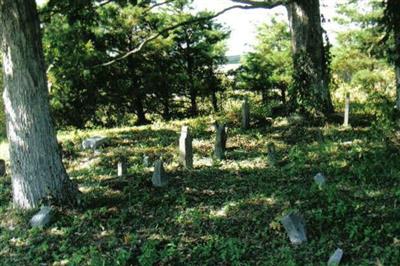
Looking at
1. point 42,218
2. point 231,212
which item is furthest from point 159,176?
point 42,218

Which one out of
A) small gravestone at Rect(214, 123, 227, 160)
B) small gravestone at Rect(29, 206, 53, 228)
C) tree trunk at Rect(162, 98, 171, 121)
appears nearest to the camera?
small gravestone at Rect(29, 206, 53, 228)

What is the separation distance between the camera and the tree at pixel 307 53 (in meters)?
13.3

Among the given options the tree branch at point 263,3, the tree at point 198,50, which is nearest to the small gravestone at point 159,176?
the tree branch at point 263,3

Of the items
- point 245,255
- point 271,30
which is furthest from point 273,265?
point 271,30

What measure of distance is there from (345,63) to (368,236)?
81.2ft

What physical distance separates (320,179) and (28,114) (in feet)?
16.5

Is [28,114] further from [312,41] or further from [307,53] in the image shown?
[312,41]

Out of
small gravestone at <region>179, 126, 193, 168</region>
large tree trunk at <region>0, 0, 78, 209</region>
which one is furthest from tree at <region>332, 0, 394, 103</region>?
large tree trunk at <region>0, 0, 78, 209</region>

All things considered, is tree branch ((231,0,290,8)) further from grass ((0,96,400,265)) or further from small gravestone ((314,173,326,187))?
small gravestone ((314,173,326,187))

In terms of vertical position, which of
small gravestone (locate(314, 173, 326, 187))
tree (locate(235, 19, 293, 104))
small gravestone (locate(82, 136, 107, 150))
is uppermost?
tree (locate(235, 19, 293, 104))

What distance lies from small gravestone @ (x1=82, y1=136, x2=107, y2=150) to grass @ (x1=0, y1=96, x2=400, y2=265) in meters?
1.27

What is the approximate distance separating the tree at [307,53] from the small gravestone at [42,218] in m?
7.90

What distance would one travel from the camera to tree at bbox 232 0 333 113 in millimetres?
13312

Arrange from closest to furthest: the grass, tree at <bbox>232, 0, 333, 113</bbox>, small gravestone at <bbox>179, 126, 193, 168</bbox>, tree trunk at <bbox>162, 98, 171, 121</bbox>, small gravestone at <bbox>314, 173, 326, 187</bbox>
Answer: the grass, small gravestone at <bbox>314, 173, 326, 187</bbox>, small gravestone at <bbox>179, 126, 193, 168</bbox>, tree at <bbox>232, 0, 333, 113</bbox>, tree trunk at <bbox>162, 98, 171, 121</bbox>
